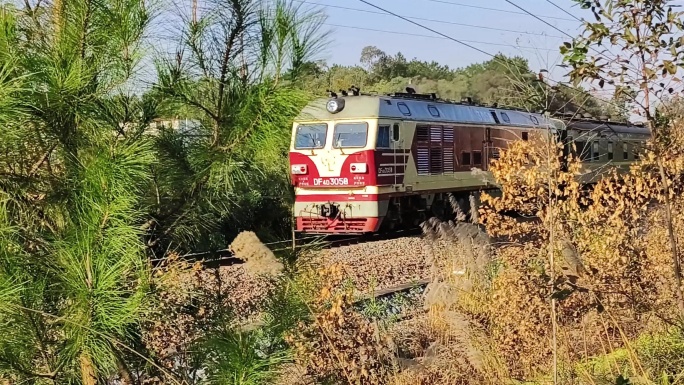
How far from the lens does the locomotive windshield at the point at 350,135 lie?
558 inches

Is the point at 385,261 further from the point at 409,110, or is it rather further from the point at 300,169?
the point at 409,110

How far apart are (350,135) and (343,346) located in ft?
32.2

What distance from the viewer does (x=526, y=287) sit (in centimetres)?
520

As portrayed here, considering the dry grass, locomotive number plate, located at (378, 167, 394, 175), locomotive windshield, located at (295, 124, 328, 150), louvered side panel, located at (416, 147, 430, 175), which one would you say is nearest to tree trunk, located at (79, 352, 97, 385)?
the dry grass

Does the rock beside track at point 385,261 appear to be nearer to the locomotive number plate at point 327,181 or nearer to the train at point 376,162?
the train at point 376,162

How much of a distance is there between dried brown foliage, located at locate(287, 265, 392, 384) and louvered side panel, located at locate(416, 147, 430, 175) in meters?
9.83

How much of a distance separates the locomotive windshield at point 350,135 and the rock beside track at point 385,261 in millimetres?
1813

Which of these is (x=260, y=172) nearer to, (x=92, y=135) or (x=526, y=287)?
(x=92, y=135)

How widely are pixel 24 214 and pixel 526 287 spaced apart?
Result: 3.64m

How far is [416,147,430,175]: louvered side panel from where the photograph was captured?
1510 cm

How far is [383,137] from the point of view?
14234 millimetres

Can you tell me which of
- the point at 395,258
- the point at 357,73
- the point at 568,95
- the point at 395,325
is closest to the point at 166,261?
the point at 568,95

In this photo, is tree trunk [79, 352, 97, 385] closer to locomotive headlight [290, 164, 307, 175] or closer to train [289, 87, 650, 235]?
train [289, 87, 650, 235]

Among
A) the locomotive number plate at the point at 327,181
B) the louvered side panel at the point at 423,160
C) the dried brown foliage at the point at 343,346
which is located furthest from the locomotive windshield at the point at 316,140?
the dried brown foliage at the point at 343,346
